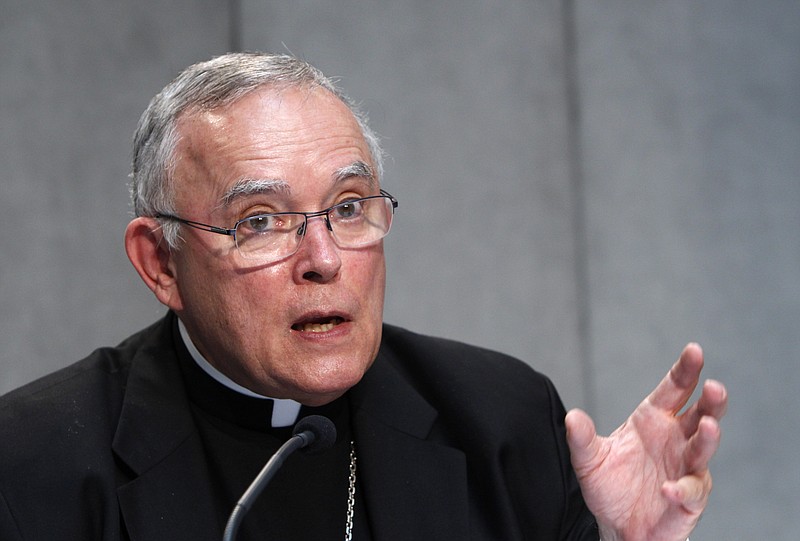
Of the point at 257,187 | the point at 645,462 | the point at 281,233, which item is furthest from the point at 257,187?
the point at 645,462

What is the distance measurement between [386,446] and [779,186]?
180cm

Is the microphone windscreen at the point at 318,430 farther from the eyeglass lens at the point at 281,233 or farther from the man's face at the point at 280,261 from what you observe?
the eyeglass lens at the point at 281,233

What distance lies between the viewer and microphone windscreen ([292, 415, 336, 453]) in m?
1.62

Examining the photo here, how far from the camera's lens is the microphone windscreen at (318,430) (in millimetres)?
1623

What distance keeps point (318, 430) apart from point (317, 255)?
39cm

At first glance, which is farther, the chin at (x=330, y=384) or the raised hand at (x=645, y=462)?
the chin at (x=330, y=384)

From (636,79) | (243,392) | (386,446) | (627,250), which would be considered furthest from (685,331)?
(243,392)

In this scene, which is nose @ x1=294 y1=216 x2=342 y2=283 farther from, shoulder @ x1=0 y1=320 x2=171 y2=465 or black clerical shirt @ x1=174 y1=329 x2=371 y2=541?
shoulder @ x1=0 y1=320 x2=171 y2=465

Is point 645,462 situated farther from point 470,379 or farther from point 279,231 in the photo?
point 279,231

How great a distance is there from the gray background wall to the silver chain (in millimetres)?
1052

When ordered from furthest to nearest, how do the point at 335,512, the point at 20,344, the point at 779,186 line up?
the point at 779,186 < the point at 20,344 < the point at 335,512

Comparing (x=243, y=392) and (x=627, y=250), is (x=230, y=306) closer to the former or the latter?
(x=243, y=392)

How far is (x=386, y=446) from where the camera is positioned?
2111mm

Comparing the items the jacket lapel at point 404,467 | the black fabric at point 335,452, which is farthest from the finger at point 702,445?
the jacket lapel at point 404,467
